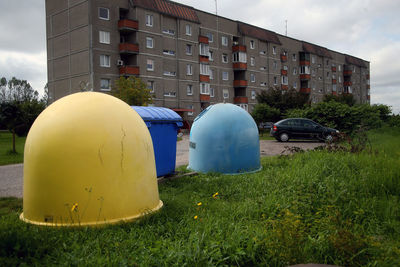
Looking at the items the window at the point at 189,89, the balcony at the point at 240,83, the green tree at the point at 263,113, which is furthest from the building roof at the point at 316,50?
the green tree at the point at 263,113

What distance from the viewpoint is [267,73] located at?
55375mm

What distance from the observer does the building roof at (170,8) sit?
123 ft

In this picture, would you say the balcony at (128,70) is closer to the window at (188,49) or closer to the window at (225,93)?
the window at (188,49)

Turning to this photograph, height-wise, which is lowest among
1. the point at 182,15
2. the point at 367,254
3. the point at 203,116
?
the point at 367,254

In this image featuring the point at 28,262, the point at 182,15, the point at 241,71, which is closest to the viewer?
the point at 28,262

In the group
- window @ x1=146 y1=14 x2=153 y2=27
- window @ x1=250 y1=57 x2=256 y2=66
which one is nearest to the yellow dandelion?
window @ x1=146 y1=14 x2=153 y2=27

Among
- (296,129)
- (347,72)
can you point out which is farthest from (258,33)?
(296,129)

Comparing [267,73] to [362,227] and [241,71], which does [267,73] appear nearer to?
[241,71]

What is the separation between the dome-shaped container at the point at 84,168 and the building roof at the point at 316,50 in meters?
62.7

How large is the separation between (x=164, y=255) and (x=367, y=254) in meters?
1.86

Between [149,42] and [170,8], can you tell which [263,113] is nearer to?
[149,42]

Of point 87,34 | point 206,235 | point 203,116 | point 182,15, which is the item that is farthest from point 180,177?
point 182,15

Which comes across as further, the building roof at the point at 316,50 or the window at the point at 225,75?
the building roof at the point at 316,50

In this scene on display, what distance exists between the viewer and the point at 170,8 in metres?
40.3
